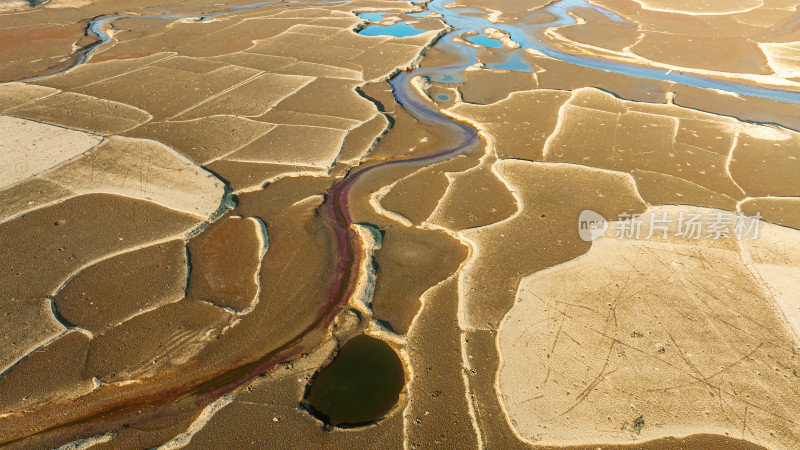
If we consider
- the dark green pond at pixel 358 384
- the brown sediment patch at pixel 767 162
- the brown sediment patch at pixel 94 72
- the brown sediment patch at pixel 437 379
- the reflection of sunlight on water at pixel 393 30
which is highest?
the brown sediment patch at pixel 94 72

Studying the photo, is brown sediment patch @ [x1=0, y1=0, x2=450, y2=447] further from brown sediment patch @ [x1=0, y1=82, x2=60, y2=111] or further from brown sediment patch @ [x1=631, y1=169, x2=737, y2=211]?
brown sediment patch @ [x1=631, y1=169, x2=737, y2=211]

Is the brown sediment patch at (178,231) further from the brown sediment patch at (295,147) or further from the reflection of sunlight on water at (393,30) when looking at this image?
the reflection of sunlight on water at (393,30)

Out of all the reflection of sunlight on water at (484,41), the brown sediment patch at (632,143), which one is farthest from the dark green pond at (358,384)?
the reflection of sunlight on water at (484,41)

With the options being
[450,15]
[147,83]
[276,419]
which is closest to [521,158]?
[276,419]

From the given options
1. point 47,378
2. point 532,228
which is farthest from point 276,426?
point 532,228

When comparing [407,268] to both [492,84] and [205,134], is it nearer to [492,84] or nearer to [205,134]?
[205,134]

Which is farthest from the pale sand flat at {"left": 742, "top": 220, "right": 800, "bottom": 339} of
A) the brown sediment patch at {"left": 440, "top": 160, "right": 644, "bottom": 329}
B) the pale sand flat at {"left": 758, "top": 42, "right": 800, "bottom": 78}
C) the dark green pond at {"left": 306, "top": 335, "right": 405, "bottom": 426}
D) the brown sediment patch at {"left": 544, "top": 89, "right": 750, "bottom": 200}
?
the pale sand flat at {"left": 758, "top": 42, "right": 800, "bottom": 78}

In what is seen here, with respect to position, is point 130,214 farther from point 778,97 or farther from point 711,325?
point 778,97
